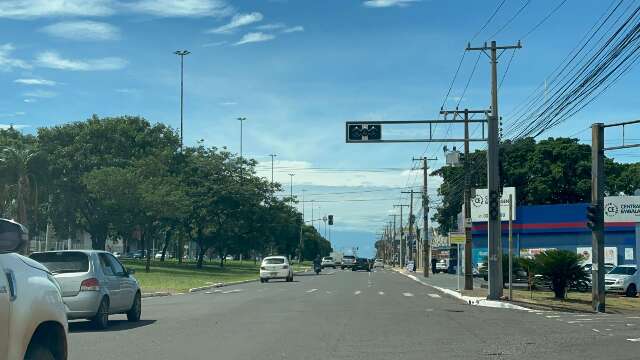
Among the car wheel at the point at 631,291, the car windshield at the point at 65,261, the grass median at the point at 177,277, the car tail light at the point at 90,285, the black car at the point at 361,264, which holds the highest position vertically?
the car windshield at the point at 65,261

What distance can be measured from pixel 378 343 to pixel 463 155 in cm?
2512

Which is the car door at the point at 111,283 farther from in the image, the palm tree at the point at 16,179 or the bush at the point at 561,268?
the palm tree at the point at 16,179

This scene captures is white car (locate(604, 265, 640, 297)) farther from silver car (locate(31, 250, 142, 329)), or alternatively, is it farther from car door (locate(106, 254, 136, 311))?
silver car (locate(31, 250, 142, 329))

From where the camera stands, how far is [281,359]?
40.4 ft

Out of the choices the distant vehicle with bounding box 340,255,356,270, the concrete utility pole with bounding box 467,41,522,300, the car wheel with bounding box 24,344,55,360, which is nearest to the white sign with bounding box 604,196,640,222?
the concrete utility pole with bounding box 467,41,522,300

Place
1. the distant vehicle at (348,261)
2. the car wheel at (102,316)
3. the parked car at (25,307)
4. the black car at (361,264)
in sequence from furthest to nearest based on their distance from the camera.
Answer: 1. the distant vehicle at (348,261)
2. the black car at (361,264)
3. the car wheel at (102,316)
4. the parked car at (25,307)

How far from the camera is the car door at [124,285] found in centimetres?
1873

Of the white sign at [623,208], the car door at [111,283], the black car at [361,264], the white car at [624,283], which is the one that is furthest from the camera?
the black car at [361,264]

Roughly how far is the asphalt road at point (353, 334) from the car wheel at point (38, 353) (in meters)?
6.37

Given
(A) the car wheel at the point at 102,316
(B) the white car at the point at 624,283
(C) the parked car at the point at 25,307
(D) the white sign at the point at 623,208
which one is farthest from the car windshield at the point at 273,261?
(C) the parked car at the point at 25,307

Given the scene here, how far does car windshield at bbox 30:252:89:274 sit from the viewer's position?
17594mm

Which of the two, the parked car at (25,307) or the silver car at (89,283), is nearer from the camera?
the parked car at (25,307)

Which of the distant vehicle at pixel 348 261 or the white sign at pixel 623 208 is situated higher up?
the white sign at pixel 623 208

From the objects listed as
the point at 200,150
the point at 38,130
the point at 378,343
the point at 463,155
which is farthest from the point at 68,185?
the point at 378,343
